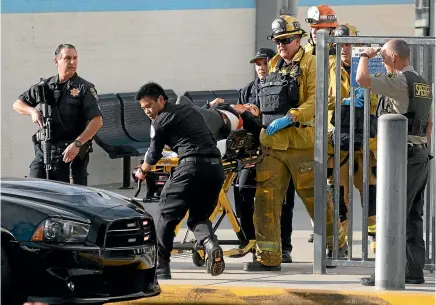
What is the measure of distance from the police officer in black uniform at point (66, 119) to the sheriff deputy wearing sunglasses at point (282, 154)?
57.2 inches

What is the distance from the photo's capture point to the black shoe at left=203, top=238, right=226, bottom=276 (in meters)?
9.15

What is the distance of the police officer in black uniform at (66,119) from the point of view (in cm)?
1036

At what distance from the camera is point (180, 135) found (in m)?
9.39

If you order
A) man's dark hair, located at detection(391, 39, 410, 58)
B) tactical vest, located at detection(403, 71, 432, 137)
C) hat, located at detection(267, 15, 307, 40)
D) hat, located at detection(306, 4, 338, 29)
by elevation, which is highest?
hat, located at detection(306, 4, 338, 29)

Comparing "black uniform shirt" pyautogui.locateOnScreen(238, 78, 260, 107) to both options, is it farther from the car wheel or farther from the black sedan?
the car wheel

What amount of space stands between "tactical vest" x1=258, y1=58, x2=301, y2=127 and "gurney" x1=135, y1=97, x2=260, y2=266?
243 mm

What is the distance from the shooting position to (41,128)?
10.4 meters

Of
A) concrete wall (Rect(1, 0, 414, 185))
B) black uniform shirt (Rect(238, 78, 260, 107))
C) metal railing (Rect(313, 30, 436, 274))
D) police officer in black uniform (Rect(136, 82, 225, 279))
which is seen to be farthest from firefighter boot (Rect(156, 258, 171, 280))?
concrete wall (Rect(1, 0, 414, 185))

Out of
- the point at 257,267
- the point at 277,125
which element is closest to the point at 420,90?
the point at 277,125

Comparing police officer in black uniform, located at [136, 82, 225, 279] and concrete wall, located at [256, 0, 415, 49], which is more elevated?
concrete wall, located at [256, 0, 415, 49]

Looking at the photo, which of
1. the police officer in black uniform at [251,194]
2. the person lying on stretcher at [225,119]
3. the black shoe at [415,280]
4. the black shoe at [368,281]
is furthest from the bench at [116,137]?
the black shoe at [415,280]

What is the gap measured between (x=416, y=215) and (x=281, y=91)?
60.3 inches

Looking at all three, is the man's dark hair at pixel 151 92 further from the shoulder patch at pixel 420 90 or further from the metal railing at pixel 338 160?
the shoulder patch at pixel 420 90

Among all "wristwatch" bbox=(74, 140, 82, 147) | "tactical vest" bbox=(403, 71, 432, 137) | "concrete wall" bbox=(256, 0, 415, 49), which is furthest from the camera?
"concrete wall" bbox=(256, 0, 415, 49)
